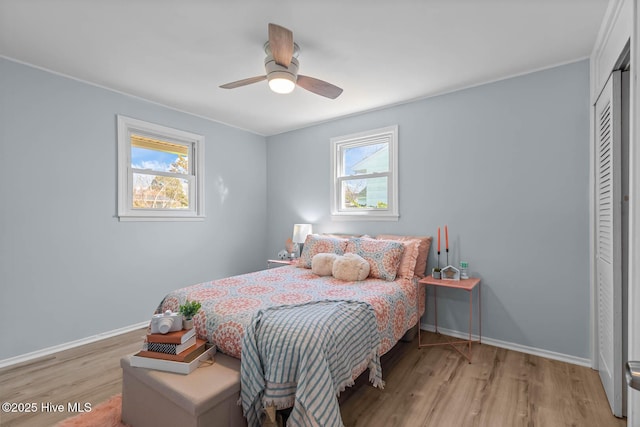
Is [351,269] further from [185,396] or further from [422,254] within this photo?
[185,396]

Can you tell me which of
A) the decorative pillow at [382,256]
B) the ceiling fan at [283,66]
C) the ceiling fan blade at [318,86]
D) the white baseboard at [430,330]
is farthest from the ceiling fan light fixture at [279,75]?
the white baseboard at [430,330]

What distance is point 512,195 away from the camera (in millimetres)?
2777

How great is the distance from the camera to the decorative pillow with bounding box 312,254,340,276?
2994mm

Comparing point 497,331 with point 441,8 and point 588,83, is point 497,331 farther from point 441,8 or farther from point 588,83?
point 441,8

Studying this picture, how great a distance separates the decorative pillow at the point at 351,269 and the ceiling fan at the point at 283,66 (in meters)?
1.43

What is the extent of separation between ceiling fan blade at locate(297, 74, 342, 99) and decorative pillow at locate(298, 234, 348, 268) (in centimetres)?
149

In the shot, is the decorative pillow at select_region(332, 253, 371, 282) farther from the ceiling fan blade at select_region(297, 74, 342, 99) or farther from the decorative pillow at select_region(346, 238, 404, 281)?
the ceiling fan blade at select_region(297, 74, 342, 99)

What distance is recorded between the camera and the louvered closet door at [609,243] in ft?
6.02

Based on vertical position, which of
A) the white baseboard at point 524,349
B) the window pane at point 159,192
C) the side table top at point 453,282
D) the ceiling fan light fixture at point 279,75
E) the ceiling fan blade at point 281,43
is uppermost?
the ceiling fan blade at point 281,43

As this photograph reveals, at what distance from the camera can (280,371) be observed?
151 centimetres

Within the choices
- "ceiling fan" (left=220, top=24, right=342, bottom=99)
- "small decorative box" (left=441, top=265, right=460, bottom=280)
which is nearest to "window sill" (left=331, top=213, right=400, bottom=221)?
"small decorative box" (left=441, top=265, right=460, bottom=280)

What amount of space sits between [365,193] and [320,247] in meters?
0.94

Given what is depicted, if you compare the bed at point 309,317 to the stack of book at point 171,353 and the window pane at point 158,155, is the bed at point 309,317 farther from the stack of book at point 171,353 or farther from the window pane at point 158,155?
the window pane at point 158,155

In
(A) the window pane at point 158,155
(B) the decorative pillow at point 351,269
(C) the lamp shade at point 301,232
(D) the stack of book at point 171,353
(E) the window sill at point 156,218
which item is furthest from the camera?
(C) the lamp shade at point 301,232
